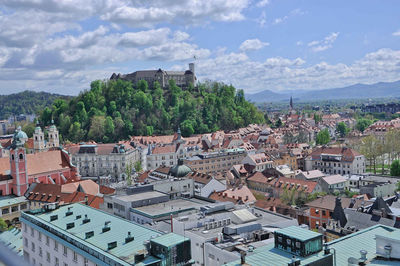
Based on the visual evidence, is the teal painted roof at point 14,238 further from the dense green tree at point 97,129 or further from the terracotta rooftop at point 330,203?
the dense green tree at point 97,129

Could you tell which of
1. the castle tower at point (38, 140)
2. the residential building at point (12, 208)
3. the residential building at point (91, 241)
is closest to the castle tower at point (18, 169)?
the residential building at point (12, 208)

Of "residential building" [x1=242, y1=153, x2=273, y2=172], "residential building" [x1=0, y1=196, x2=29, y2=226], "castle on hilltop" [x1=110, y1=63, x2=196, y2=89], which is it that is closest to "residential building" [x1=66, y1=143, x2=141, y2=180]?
"residential building" [x1=242, y1=153, x2=273, y2=172]

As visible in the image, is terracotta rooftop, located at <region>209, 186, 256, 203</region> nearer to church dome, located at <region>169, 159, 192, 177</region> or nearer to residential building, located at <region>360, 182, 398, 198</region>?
church dome, located at <region>169, 159, 192, 177</region>

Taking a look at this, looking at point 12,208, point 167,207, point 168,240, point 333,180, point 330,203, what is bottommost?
point 12,208

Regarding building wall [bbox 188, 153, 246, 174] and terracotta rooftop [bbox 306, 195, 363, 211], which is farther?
building wall [bbox 188, 153, 246, 174]

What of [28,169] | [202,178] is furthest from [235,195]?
[28,169]

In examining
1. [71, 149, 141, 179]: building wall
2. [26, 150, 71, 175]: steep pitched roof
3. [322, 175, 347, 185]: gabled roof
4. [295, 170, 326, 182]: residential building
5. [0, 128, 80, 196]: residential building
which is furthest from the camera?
[71, 149, 141, 179]: building wall

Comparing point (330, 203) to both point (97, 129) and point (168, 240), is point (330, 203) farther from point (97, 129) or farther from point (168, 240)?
point (97, 129)
